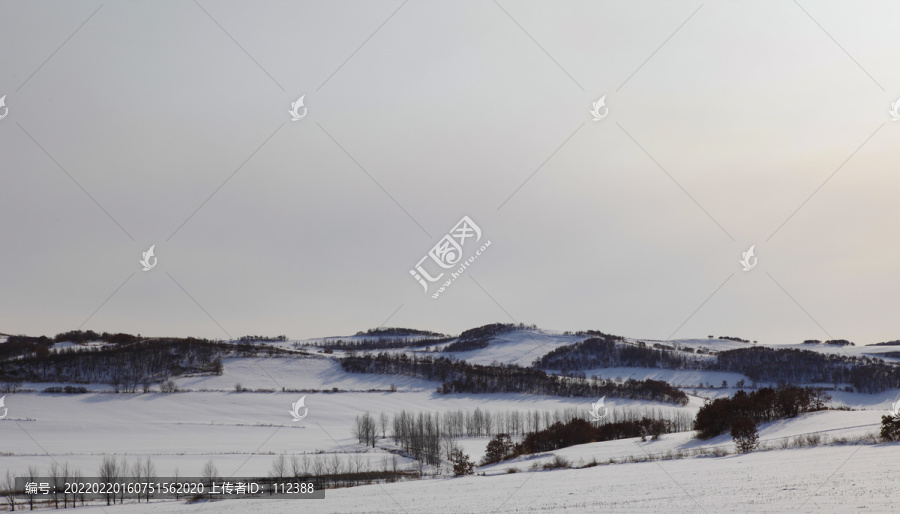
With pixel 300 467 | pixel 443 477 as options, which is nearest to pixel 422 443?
pixel 300 467

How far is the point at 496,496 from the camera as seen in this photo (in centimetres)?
4150

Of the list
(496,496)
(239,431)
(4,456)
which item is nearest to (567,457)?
(496,496)

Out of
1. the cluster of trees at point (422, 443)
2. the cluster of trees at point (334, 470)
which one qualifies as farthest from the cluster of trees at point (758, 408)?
the cluster of trees at point (422, 443)

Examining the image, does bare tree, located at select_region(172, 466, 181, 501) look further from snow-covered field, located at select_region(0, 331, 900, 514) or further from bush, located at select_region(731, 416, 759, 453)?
bush, located at select_region(731, 416, 759, 453)

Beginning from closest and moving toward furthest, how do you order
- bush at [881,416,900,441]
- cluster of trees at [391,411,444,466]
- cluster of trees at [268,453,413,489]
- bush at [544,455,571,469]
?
1. bush at [881,416,900,441]
2. bush at [544,455,571,469]
3. cluster of trees at [268,453,413,489]
4. cluster of trees at [391,411,444,466]

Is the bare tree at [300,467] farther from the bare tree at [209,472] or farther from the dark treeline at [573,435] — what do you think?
the dark treeline at [573,435]

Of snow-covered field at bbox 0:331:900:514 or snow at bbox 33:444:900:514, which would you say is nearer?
snow at bbox 33:444:900:514

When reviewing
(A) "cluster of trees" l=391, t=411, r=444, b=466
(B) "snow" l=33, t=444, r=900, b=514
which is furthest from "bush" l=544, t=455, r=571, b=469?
(A) "cluster of trees" l=391, t=411, r=444, b=466

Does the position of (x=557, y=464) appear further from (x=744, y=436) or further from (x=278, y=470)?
(x=278, y=470)

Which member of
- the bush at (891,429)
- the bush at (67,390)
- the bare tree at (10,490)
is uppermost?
the bush at (67,390)

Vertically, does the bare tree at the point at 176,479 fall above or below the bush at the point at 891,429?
below

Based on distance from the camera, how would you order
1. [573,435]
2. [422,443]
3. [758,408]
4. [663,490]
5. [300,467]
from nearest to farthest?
[663,490] → [758,408] → [300,467] → [573,435] → [422,443]

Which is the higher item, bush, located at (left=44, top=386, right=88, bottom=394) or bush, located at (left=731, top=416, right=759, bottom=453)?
bush, located at (left=44, top=386, right=88, bottom=394)

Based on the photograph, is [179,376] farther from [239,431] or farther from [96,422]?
[239,431]
